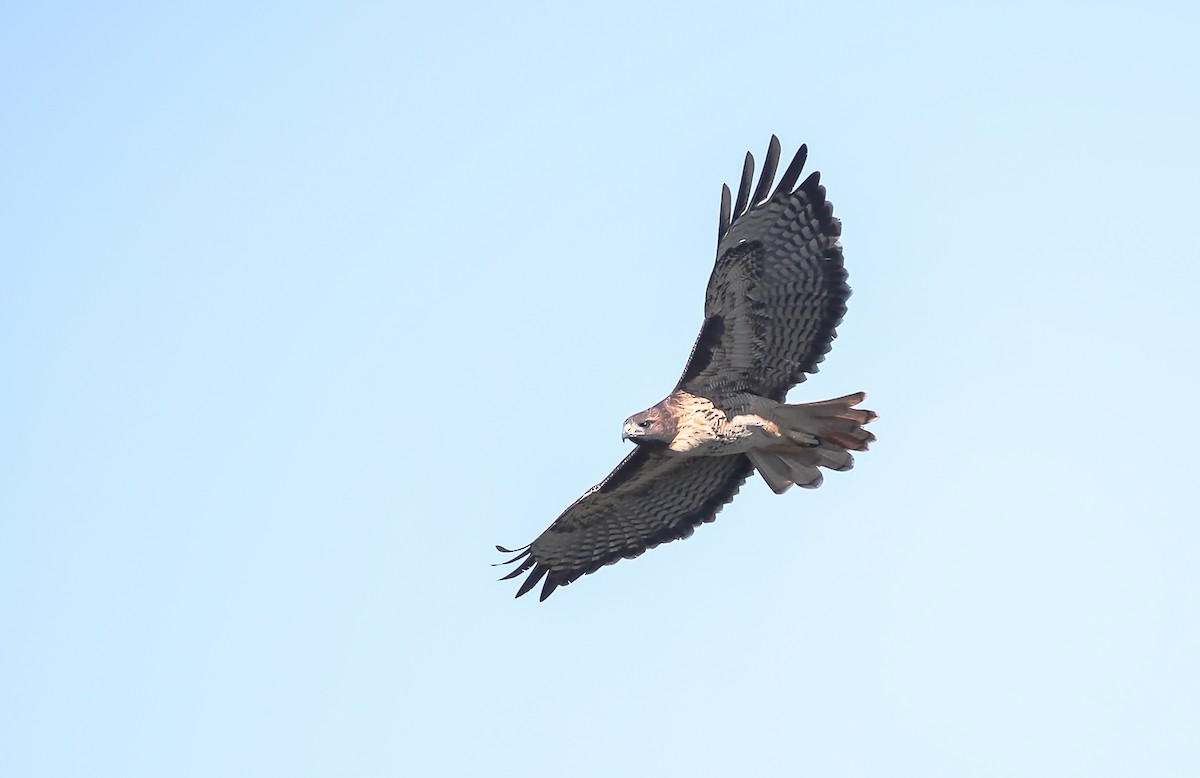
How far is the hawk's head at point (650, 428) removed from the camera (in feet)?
54.4

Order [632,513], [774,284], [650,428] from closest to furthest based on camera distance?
1. [774,284]
2. [650,428]
3. [632,513]

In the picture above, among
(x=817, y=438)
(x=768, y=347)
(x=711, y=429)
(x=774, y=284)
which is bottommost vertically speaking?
(x=817, y=438)

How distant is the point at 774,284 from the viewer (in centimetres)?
1645

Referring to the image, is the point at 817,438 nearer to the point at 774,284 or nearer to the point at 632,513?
the point at 774,284

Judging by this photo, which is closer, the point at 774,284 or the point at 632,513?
the point at 774,284

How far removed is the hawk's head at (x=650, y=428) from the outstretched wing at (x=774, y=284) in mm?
533

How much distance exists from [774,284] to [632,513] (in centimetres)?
302

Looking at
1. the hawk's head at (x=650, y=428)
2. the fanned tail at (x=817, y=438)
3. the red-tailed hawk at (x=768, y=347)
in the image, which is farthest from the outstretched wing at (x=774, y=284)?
the hawk's head at (x=650, y=428)

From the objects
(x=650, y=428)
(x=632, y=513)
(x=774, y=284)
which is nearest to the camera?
(x=774, y=284)

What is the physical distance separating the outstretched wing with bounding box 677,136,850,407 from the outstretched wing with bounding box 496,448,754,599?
1.28 metres

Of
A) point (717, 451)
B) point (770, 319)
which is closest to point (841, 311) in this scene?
point (770, 319)

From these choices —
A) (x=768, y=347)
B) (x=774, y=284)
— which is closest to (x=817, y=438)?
(x=768, y=347)

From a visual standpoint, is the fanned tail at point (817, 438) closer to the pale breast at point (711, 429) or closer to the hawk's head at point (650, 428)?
the pale breast at point (711, 429)

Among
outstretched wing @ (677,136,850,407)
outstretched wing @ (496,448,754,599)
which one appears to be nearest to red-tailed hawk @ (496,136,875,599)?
outstretched wing @ (677,136,850,407)
